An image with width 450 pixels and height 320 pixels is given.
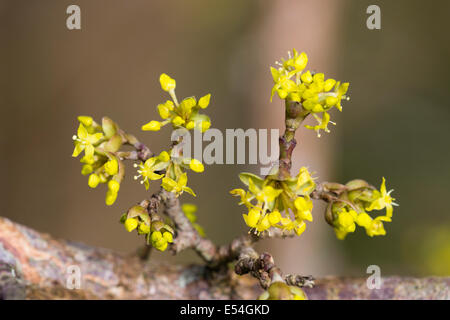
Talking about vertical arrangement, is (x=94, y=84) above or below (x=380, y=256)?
above

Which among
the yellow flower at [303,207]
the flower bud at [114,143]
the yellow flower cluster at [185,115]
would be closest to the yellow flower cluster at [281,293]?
the yellow flower at [303,207]

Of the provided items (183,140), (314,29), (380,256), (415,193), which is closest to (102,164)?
(183,140)

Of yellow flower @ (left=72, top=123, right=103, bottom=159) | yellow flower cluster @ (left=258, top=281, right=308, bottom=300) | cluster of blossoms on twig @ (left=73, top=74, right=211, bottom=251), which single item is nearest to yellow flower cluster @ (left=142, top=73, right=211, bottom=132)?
cluster of blossoms on twig @ (left=73, top=74, right=211, bottom=251)

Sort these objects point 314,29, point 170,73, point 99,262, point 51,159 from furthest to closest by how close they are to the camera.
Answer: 1. point 170,73
2. point 51,159
3. point 314,29
4. point 99,262

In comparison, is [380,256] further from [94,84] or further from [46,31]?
[46,31]

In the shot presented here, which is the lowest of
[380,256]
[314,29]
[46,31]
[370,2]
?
[380,256]

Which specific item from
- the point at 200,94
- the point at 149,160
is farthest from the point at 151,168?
the point at 200,94
